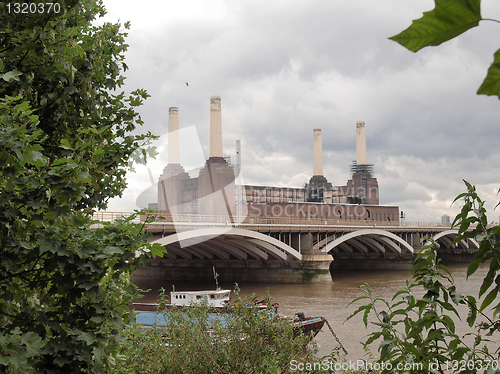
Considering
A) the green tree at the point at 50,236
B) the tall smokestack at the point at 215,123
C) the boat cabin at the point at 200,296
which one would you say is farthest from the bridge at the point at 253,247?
the green tree at the point at 50,236

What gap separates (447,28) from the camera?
66cm

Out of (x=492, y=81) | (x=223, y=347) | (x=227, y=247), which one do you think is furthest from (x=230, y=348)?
(x=227, y=247)

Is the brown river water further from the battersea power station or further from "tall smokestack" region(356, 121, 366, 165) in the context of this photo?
"tall smokestack" region(356, 121, 366, 165)

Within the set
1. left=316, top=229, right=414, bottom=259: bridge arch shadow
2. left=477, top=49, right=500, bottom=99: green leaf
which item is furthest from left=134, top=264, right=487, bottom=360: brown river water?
left=477, top=49, right=500, bottom=99: green leaf

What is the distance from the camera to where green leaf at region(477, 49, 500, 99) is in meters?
0.69

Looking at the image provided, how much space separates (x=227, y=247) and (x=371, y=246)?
20880 millimetres

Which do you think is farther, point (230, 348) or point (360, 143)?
point (360, 143)

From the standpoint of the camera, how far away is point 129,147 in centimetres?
509

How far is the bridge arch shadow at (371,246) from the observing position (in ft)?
149

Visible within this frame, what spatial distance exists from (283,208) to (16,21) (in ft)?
190

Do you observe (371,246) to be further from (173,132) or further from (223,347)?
(223,347)

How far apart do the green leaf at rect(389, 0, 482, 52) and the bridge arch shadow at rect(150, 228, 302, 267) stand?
85.9 ft

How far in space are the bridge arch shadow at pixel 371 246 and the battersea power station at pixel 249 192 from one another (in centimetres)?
436

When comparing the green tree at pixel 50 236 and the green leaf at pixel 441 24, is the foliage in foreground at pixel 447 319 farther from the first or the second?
the green tree at pixel 50 236
